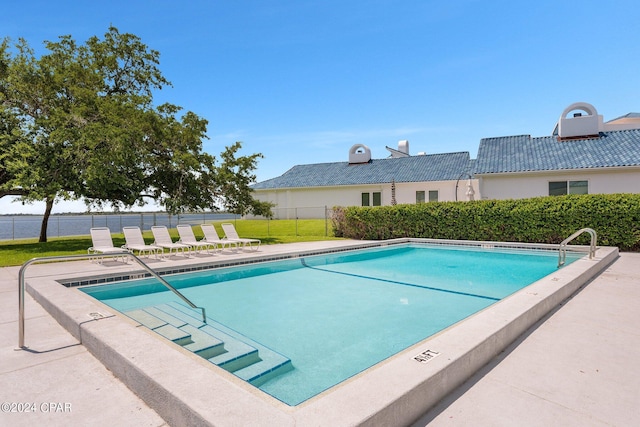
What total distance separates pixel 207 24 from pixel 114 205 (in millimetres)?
10033

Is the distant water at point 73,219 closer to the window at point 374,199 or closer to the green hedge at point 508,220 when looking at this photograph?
the green hedge at point 508,220

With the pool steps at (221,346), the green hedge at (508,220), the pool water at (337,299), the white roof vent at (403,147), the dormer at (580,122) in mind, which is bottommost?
the pool water at (337,299)

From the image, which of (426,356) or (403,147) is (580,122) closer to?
(403,147)

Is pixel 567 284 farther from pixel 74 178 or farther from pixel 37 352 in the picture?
pixel 74 178

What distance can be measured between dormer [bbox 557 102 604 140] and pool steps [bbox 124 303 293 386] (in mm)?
25809

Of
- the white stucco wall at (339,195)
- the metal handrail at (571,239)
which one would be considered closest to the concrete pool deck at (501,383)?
the metal handrail at (571,239)

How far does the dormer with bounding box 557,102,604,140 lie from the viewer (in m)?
22.6

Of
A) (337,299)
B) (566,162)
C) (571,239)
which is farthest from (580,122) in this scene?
(337,299)

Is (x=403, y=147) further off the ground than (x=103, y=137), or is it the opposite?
(x=403, y=147)

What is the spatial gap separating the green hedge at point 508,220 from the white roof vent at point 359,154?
15.3 metres

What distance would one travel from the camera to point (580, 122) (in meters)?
23.0

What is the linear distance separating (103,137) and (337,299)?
12366 millimetres

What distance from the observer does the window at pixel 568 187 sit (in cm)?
1961

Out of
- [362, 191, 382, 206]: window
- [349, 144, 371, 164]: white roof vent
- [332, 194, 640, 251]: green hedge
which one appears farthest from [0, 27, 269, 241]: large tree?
[349, 144, 371, 164]: white roof vent
